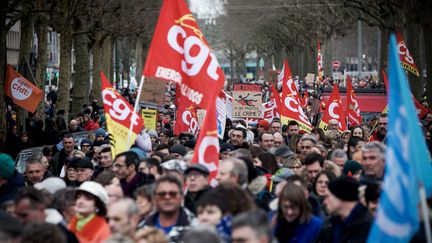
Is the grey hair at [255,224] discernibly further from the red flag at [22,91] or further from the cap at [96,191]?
the red flag at [22,91]

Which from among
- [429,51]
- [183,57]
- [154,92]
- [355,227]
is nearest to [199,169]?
[355,227]

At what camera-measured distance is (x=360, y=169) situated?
1164 centimetres

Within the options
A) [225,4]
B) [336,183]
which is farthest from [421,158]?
[225,4]

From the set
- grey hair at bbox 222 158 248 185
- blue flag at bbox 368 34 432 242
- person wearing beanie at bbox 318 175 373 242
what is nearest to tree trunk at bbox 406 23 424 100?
grey hair at bbox 222 158 248 185

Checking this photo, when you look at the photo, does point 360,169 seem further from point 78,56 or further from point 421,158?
point 78,56

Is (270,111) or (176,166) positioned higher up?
(270,111)

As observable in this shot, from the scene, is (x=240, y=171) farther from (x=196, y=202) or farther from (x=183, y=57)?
→ (x=183, y=57)

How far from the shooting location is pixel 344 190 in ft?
29.0

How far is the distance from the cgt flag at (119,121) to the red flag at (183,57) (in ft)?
2.09

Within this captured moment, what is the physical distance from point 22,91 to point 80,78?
15232 mm

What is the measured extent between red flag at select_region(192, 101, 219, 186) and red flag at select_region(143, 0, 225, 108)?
1187 millimetres

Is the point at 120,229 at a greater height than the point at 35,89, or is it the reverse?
the point at 35,89

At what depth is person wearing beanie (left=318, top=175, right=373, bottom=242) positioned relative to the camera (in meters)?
8.74

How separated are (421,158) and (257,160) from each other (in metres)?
5.63
